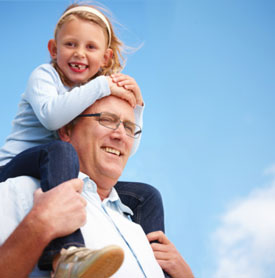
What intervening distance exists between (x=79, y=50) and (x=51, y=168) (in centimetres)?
105

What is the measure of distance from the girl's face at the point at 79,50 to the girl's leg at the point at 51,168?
80cm

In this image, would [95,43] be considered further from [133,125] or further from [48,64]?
[133,125]

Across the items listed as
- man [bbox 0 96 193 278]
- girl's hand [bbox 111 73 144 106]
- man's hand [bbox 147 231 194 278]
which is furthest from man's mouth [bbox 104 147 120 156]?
man's hand [bbox 147 231 194 278]

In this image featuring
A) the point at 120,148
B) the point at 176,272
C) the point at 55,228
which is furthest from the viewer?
the point at 120,148

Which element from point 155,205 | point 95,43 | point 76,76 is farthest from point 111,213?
point 95,43

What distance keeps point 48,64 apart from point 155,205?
119 cm

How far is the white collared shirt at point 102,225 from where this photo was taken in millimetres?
1859

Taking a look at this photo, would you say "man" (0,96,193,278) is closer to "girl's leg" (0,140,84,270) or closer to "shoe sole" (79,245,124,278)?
"girl's leg" (0,140,84,270)

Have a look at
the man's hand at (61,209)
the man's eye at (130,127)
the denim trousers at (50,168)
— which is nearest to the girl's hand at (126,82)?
the man's eye at (130,127)

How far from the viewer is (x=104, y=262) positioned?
1.40 metres

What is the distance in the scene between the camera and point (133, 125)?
8.88 ft

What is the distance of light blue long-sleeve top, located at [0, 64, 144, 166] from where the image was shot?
7.52 feet

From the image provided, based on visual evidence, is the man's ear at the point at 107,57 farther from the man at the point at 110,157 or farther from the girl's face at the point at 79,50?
the man at the point at 110,157

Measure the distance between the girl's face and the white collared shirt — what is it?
74 centimetres
